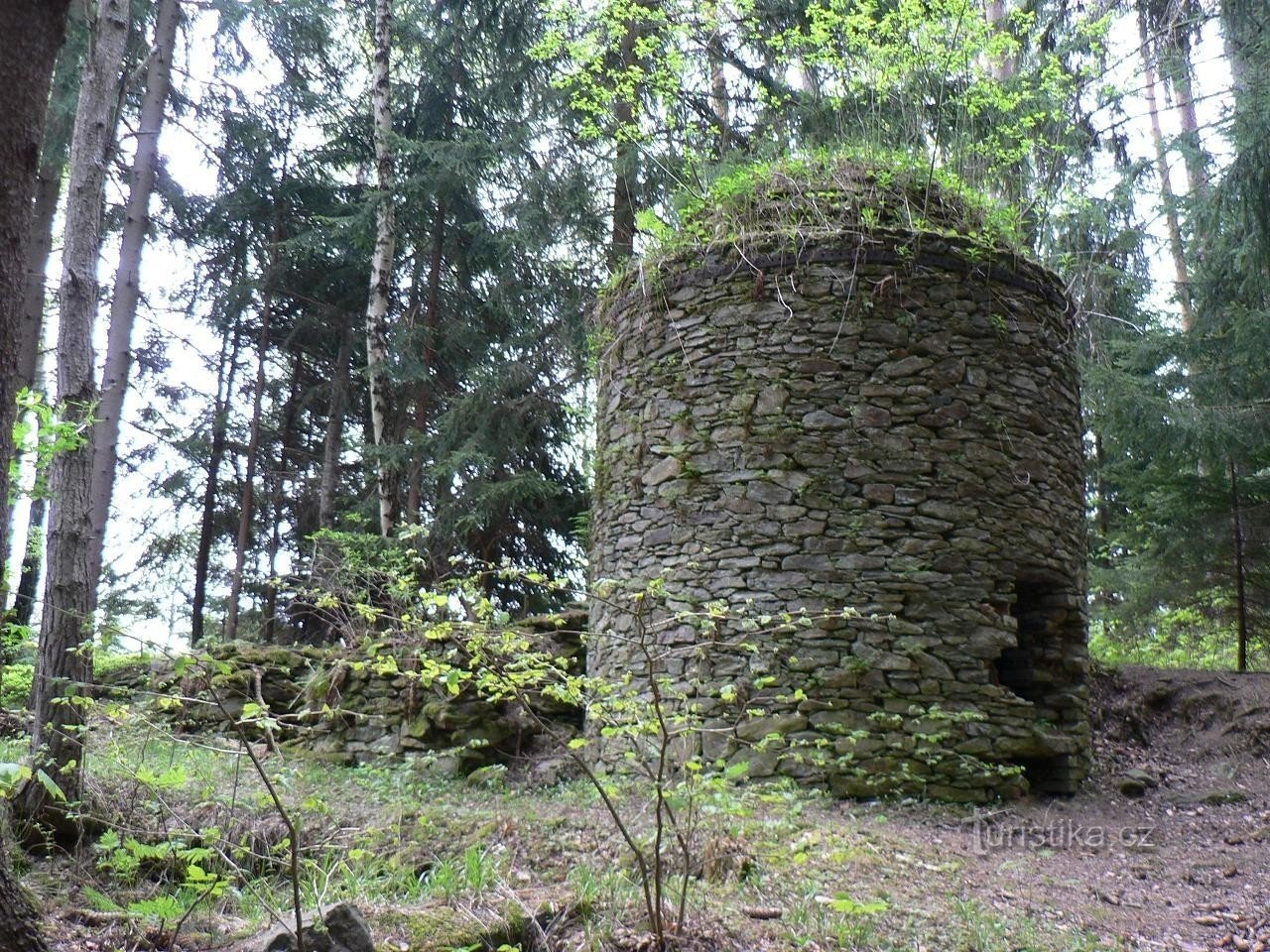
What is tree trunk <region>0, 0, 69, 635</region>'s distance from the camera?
7.97ft

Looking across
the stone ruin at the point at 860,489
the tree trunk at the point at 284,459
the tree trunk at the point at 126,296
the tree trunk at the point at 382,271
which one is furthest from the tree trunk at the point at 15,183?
the tree trunk at the point at 284,459

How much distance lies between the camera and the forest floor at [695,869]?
344 centimetres

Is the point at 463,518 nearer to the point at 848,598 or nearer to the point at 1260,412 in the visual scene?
the point at 848,598

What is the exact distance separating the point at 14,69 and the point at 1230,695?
31.1 ft

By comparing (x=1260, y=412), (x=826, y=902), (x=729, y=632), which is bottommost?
(x=826, y=902)

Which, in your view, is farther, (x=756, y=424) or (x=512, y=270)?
(x=512, y=270)

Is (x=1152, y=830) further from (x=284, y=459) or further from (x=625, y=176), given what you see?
(x=284, y=459)

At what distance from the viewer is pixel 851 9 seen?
11.2 meters

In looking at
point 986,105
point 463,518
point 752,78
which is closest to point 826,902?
point 463,518

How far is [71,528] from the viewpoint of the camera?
15.5ft

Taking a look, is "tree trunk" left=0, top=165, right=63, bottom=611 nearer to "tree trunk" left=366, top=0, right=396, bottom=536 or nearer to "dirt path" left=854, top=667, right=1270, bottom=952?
"tree trunk" left=366, top=0, right=396, bottom=536

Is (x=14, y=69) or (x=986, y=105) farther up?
(x=986, y=105)

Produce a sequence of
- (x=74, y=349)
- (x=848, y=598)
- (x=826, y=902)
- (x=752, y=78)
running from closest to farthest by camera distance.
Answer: (x=826, y=902) < (x=74, y=349) < (x=848, y=598) < (x=752, y=78)

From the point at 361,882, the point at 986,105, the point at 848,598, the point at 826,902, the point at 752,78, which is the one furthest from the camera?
the point at 752,78
